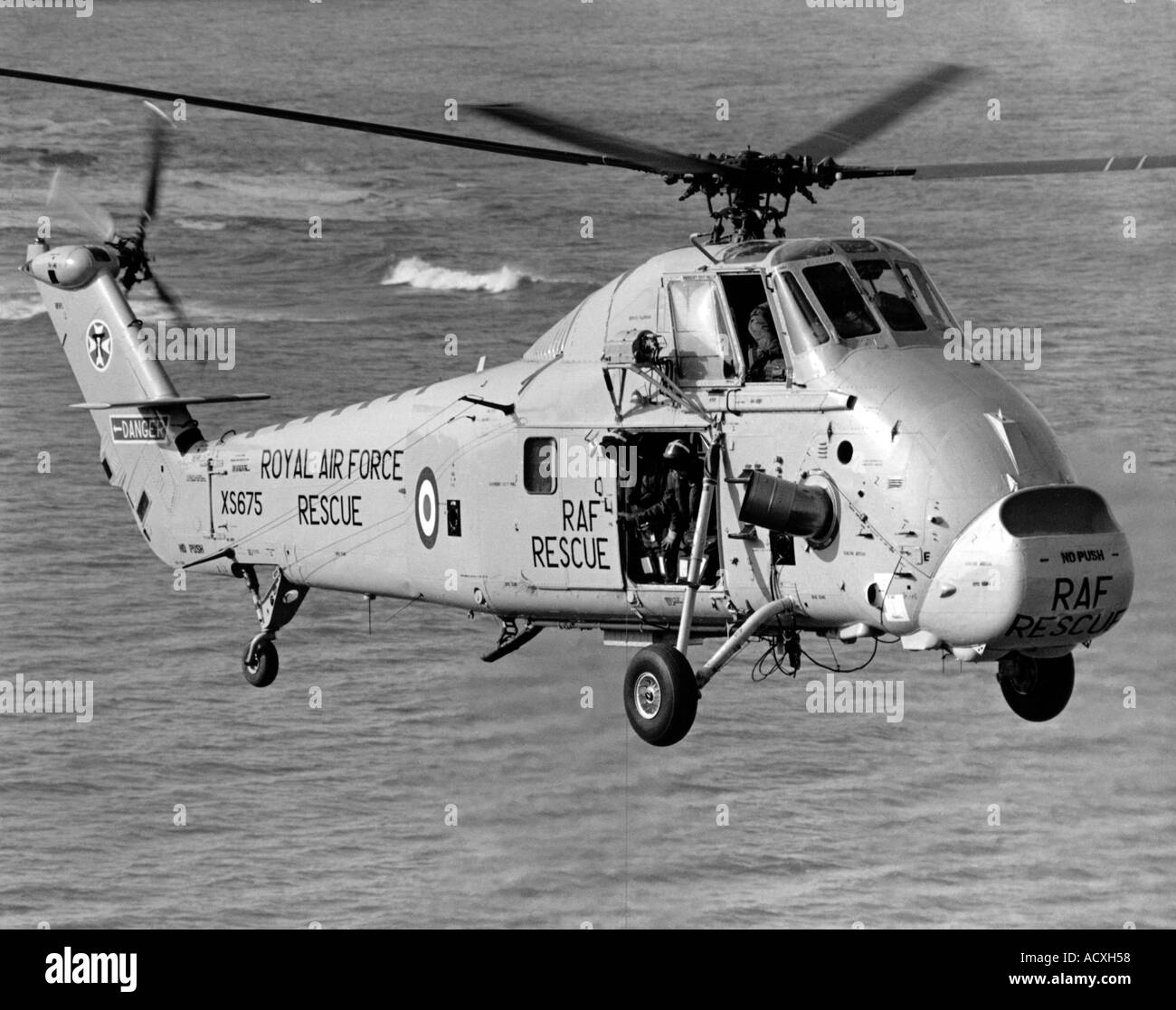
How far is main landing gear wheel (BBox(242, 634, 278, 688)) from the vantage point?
22578mm

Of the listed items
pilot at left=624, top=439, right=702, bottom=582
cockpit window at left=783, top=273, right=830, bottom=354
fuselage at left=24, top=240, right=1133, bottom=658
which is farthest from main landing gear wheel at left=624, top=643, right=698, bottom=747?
cockpit window at left=783, top=273, right=830, bottom=354

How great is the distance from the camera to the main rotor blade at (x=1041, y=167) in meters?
15.2

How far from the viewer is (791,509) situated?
15516 mm

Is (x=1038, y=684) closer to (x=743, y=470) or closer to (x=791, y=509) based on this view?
(x=791, y=509)

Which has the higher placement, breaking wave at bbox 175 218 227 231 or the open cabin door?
breaking wave at bbox 175 218 227 231

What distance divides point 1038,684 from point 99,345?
12792 mm

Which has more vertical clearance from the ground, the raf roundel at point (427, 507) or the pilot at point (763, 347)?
the pilot at point (763, 347)

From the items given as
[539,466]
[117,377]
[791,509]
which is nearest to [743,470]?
[791,509]

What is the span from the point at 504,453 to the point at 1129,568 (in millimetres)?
5869

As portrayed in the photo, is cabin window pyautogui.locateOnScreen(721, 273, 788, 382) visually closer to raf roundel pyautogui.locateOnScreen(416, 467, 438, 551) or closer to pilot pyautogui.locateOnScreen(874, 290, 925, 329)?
pilot pyautogui.locateOnScreen(874, 290, 925, 329)

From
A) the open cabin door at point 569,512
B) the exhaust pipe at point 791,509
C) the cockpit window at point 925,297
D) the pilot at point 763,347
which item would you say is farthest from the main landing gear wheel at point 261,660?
the cockpit window at point 925,297

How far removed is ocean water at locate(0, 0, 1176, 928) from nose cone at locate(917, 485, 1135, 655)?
33.5 feet

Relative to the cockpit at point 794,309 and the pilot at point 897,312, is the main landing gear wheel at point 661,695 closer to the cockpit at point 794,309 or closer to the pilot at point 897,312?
the cockpit at point 794,309

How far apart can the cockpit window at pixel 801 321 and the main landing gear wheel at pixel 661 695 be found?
8.93ft
